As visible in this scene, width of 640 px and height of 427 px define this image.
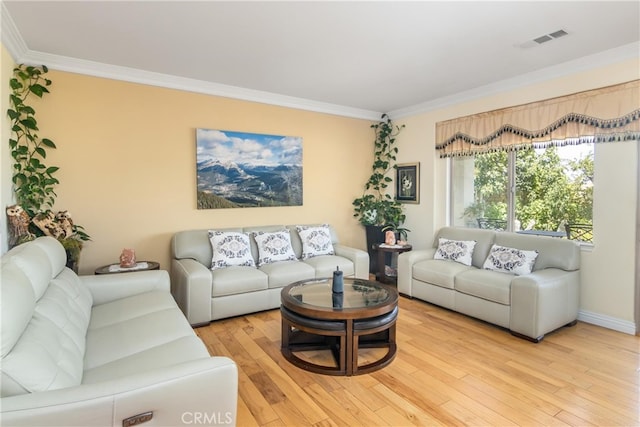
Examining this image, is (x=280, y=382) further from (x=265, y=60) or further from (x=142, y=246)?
(x=265, y=60)

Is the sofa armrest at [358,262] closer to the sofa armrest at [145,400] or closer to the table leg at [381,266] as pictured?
the table leg at [381,266]

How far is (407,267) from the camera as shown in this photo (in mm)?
4207

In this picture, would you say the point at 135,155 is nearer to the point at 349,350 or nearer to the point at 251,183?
the point at 251,183

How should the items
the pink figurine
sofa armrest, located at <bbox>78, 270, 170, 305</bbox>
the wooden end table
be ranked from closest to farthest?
sofa armrest, located at <bbox>78, 270, 170, 305</bbox> < the pink figurine < the wooden end table

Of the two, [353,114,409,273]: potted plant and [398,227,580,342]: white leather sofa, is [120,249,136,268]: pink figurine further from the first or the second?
[353,114,409,273]: potted plant

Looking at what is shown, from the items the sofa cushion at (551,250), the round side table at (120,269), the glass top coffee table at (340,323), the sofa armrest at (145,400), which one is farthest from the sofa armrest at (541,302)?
the round side table at (120,269)

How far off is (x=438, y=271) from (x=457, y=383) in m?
1.64

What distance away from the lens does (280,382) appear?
2.36 m

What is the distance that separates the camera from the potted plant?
530cm

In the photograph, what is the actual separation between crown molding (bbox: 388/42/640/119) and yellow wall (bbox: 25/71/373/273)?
2.00 meters

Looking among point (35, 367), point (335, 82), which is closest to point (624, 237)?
point (335, 82)

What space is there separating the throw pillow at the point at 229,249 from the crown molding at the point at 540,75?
3213 mm

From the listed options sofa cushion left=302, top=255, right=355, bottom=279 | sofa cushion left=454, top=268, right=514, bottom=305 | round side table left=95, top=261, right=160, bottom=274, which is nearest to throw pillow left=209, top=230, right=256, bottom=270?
round side table left=95, top=261, right=160, bottom=274

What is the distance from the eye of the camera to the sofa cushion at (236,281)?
135 inches
